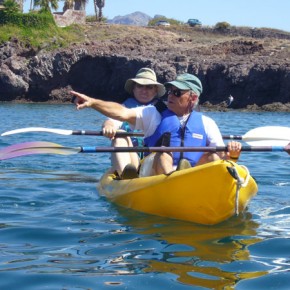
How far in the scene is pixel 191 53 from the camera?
36875mm

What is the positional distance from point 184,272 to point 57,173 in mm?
5462

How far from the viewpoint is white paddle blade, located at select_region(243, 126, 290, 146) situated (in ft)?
22.9

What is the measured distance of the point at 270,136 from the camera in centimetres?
703

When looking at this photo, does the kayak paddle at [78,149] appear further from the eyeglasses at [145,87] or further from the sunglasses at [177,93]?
the eyeglasses at [145,87]

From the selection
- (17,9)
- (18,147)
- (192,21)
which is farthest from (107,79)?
(18,147)

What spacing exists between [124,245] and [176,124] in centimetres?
152

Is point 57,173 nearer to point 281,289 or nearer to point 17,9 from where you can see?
point 281,289

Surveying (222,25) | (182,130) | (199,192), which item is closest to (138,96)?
(182,130)

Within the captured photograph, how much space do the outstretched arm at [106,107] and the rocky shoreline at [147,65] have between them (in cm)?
2613

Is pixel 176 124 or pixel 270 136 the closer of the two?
pixel 176 124

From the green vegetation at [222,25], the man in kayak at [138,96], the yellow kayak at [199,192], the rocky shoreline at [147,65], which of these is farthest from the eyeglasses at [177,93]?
the green vegetation at [222,25]

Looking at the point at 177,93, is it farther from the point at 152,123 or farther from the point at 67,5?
the point at 67,5

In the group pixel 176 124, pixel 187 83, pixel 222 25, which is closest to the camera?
pixel 187 83

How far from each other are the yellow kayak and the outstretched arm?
591 millimetres
